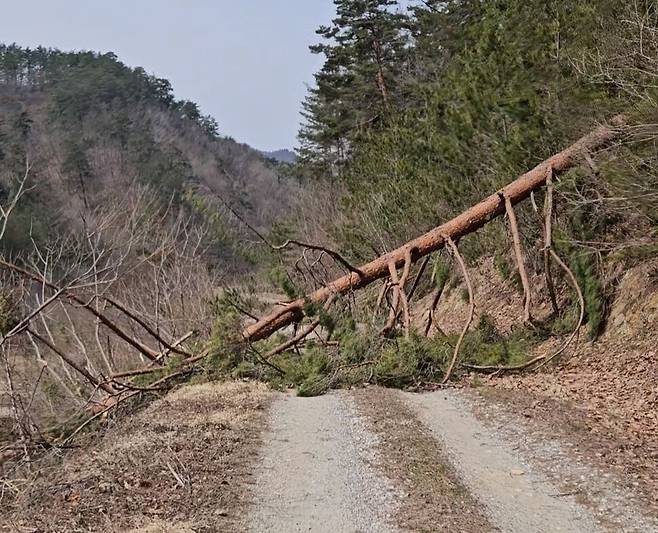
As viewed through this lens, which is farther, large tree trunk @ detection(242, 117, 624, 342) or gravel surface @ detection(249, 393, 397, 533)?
large tree trunk @ detection(242, 117, 624, 342)

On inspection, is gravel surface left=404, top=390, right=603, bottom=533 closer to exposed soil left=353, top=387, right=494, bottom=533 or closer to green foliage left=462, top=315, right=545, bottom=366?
exposed soil left=353, top=387, right=494, bottom=533

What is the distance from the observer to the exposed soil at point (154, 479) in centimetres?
620

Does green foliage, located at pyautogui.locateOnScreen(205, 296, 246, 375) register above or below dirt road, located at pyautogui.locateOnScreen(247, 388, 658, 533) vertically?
above

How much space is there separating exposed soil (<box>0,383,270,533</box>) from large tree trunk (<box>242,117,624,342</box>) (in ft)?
6.41

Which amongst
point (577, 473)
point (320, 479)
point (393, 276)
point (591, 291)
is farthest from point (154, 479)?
point (591, 291)

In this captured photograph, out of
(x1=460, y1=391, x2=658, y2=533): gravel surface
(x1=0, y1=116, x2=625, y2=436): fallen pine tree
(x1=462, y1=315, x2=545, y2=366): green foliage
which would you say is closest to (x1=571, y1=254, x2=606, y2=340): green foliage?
(x1=0, y1=116, x2=625, y2=436): fallen pine tree

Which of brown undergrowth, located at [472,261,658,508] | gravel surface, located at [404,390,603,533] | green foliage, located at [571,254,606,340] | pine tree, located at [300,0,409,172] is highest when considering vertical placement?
pine tree, located at [300,0,409,172]

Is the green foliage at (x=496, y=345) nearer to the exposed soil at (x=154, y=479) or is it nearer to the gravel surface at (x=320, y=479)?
the gravel surface at (x=320, y=479)

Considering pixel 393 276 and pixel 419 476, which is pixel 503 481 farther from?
pixel 393 276

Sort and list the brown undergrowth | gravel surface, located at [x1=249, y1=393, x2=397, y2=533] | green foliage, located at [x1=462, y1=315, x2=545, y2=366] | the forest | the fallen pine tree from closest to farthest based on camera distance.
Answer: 1. gravel surface, located at [x1=249, y1=393, x2=397, y2=533]
2. the brown undergrowth
3. the forest
4. the fallen pine tree
5. green foliage, located at [x1=462, y1=315, x2=545, y2=366]

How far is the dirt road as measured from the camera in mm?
6176

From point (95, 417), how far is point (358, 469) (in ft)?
17.2

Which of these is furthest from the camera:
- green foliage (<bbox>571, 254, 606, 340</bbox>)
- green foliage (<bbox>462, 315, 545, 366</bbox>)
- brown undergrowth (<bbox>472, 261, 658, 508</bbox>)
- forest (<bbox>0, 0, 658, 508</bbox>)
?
green foliage (<bbox>462, 315, 545, 366</bbox>)

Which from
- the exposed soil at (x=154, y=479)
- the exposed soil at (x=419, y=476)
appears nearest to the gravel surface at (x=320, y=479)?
the exposed soil at (x=419, y=476)
